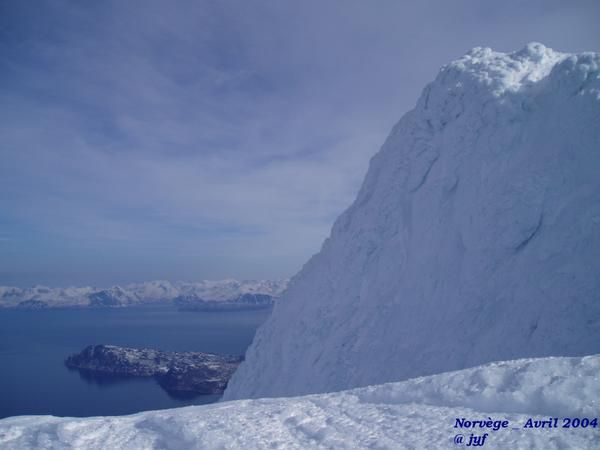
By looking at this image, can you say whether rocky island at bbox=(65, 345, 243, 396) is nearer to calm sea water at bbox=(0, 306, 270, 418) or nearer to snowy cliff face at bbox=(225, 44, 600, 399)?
calm sea water at bbox=(0, 306, 270, 418)

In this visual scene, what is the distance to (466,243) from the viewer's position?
44.8 feet

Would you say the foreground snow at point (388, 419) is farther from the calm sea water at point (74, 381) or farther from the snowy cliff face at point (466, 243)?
the calm sea water at point (74, 381)

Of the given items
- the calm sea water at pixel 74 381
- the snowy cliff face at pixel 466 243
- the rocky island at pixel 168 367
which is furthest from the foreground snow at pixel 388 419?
the rocky island at pixel 168 367

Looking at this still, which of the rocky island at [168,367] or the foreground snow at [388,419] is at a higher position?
the foreground snow at [388,419]

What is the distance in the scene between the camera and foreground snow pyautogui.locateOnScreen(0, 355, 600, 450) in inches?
187

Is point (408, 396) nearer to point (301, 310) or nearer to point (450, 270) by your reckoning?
point (450, 270)

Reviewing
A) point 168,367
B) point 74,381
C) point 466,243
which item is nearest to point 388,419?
point 466,243

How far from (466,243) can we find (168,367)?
63.4 metres

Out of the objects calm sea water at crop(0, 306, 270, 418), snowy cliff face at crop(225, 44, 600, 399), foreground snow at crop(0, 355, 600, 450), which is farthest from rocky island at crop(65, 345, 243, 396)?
foreground snow at crop(0, 355, 600, 450)

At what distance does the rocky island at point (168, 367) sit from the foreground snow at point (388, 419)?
173ft

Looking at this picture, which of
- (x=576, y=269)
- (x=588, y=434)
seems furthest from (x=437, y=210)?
(x=588, y=434)

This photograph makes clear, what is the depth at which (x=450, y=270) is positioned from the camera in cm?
1386

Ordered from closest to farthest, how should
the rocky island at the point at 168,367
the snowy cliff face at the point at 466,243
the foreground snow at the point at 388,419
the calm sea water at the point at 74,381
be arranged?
the foreground snow at the point at 388,419 → the snowy cliff face at the point at 466,243 → the calm sea water at the point at 74,381 → the rocky island at the point at 168,367

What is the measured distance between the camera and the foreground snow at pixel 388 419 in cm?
476
